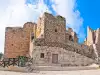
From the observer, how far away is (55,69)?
27984 mm

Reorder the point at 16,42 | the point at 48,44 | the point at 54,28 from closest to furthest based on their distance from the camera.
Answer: the point at 48,44 → the point at 54,28 → the point at 16,42

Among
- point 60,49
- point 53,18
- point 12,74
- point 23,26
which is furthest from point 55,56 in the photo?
point 12,74

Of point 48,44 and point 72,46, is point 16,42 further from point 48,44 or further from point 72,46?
point 72,46

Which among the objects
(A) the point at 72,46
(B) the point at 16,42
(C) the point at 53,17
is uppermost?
(C) the point at 53,17

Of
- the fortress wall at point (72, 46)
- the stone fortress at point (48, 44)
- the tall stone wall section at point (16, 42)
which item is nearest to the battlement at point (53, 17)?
the stone fortress at point (48, 44)

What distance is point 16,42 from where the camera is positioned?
139 feet

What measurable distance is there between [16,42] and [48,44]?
6934 mm

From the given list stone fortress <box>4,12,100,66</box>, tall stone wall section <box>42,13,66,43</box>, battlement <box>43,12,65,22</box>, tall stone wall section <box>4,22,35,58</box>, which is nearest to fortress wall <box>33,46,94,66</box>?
stone fortress <box>4,12,100,66</box>

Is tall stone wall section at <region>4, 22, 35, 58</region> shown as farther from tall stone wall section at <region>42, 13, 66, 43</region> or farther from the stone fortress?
tall stone wall section at <region>42, 13, 66, 43</region>

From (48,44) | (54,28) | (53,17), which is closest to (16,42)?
(54,28)

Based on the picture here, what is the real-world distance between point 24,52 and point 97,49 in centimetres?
1257

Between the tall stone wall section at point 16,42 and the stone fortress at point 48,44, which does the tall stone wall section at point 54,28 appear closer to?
the stone fortress at point 48,44

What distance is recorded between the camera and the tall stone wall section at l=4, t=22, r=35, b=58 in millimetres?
42125

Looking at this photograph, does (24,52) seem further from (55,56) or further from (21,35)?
(55,56)
